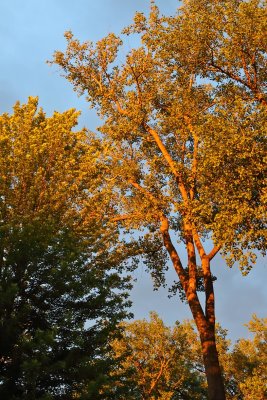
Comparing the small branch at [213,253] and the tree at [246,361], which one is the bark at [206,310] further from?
the tree at [246,361]

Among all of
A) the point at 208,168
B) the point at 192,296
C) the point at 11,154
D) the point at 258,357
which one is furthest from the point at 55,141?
the point at 258,357

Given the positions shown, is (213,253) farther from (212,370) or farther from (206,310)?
(212,370)

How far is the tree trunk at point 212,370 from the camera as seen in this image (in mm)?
17953

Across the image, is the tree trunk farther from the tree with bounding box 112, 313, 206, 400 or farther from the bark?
the tree with bounding box 112, 313, 206, 400

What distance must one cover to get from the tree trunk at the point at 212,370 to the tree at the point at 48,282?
3714mm

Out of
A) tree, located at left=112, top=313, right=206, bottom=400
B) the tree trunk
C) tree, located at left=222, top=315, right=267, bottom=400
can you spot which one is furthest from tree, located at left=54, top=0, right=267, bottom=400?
tree, located at left=222, top=315, right=267, bottom=400

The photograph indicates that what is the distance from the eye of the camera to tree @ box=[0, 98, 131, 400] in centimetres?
1513

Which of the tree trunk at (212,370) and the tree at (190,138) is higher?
the tree at (190,138)

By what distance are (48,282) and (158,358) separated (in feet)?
99.1

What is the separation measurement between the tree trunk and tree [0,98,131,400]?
3.71m

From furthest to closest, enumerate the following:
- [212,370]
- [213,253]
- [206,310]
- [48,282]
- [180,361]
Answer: [180,361]
[213,253]
[206,310]
[212,370]
[48,282]

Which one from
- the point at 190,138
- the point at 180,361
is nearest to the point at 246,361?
the point at 180,361

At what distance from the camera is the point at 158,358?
146 ft

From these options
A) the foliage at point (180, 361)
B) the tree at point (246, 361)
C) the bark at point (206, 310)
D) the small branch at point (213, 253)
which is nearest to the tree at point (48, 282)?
the bark at point (206, 310)
